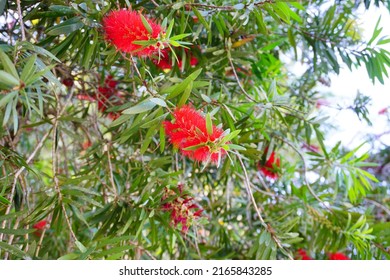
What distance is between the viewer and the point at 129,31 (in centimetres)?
80

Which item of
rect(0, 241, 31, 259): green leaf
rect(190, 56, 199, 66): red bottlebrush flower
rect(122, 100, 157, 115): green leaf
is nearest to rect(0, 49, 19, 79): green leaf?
rect(122, 100, 157, 115): green leaf

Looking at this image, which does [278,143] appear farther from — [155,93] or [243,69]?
[155,93]

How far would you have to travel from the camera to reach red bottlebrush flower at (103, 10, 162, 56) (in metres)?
0.79

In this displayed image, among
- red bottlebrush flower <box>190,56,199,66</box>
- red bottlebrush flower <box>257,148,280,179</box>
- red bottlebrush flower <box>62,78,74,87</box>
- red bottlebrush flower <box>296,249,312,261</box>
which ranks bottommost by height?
red bottlebrush flower <box>296,249,312,261</box>

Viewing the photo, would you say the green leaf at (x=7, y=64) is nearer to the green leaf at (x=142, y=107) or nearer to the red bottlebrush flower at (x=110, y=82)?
the green leaf at (x=142, y=107)

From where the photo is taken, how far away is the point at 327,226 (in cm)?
132

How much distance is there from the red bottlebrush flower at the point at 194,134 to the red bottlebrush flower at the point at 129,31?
13cm

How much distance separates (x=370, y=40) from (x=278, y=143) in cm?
37

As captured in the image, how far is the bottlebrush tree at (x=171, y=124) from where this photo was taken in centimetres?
82

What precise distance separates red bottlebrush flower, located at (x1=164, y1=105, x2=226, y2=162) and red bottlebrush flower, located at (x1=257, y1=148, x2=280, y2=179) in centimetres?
64

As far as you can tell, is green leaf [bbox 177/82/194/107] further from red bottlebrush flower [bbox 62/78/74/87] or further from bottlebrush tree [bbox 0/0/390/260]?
red bottlebrush flower [bbox 62/78/74/87]

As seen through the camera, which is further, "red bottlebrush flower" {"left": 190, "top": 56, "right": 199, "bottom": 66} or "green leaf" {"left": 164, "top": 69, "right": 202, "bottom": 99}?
"red bottlebrush flower" {"left": 190, "top": 56, "right": 199, "bottom": 66}

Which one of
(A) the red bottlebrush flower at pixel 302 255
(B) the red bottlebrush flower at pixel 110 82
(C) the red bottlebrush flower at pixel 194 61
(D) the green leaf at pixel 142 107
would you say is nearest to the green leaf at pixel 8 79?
(D) the green leaf at pixel 142 107
